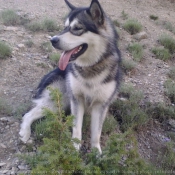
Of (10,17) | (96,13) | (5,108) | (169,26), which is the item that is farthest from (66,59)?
(169,26)

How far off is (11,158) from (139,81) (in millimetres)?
3284

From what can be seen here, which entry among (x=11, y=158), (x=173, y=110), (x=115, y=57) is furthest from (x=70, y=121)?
(x=173, y=110)

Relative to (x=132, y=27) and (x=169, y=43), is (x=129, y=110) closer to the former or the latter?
(x=169, y=43)

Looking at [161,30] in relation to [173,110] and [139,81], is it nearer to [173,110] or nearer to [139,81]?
[139,81]

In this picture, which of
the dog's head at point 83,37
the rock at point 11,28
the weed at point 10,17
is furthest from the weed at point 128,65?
the weed at point 10,17

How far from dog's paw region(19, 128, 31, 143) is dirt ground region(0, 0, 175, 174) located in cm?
7

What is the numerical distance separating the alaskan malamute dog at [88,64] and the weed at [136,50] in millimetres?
2612

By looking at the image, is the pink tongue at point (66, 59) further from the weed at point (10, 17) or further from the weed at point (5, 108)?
the weed at point (10, 17)

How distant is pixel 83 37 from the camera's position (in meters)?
3.62

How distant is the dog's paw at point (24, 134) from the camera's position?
3.86 metres

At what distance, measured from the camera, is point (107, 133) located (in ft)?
14.7

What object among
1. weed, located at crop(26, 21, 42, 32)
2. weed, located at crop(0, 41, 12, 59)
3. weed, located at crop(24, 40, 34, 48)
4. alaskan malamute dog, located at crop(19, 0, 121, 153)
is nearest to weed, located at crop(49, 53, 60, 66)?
weed, located at crop(24, 40, 34, 48)

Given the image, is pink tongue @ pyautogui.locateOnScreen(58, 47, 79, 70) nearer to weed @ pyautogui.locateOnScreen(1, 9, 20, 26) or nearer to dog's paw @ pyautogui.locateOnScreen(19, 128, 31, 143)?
dog's paw @ pyautogui.locateOnScreen(19, 128, 31, 143)

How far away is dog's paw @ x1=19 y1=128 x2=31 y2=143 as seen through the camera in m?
3.86
